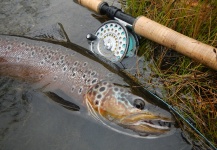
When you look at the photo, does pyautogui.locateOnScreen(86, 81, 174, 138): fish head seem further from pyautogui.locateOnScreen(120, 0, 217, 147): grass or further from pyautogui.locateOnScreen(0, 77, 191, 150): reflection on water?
pyautogui.locateOnScreen(120, 0, 217, 147): grass

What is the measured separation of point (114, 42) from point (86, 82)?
70 centimetres

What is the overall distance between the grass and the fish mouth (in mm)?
171

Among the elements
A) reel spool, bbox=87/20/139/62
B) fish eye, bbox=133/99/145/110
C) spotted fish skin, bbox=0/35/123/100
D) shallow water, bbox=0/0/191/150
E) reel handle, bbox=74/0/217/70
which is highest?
reel handle, bbox=74/0/217/70

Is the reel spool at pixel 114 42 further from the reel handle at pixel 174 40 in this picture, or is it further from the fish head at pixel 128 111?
the fish head at pixel 128 111

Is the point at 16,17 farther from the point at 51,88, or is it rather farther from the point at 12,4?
the point at 51,88

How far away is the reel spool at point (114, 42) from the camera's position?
3414 millimetres

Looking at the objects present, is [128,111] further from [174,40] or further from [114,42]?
A: [114,42]

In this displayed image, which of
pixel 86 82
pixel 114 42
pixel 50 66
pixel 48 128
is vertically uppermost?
pixel 114 42

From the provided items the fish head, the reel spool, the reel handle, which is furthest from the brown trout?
the reel handle

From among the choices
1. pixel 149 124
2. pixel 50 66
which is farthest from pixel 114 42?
pixel 149 124

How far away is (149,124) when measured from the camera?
8.70ft

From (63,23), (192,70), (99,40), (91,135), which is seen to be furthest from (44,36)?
(192,70)

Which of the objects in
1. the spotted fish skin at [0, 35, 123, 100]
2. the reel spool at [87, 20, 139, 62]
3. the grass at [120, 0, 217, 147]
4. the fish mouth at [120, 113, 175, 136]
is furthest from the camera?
the reel spool at [87, 20, 139, 62]

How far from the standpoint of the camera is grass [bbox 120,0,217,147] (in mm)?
2764
